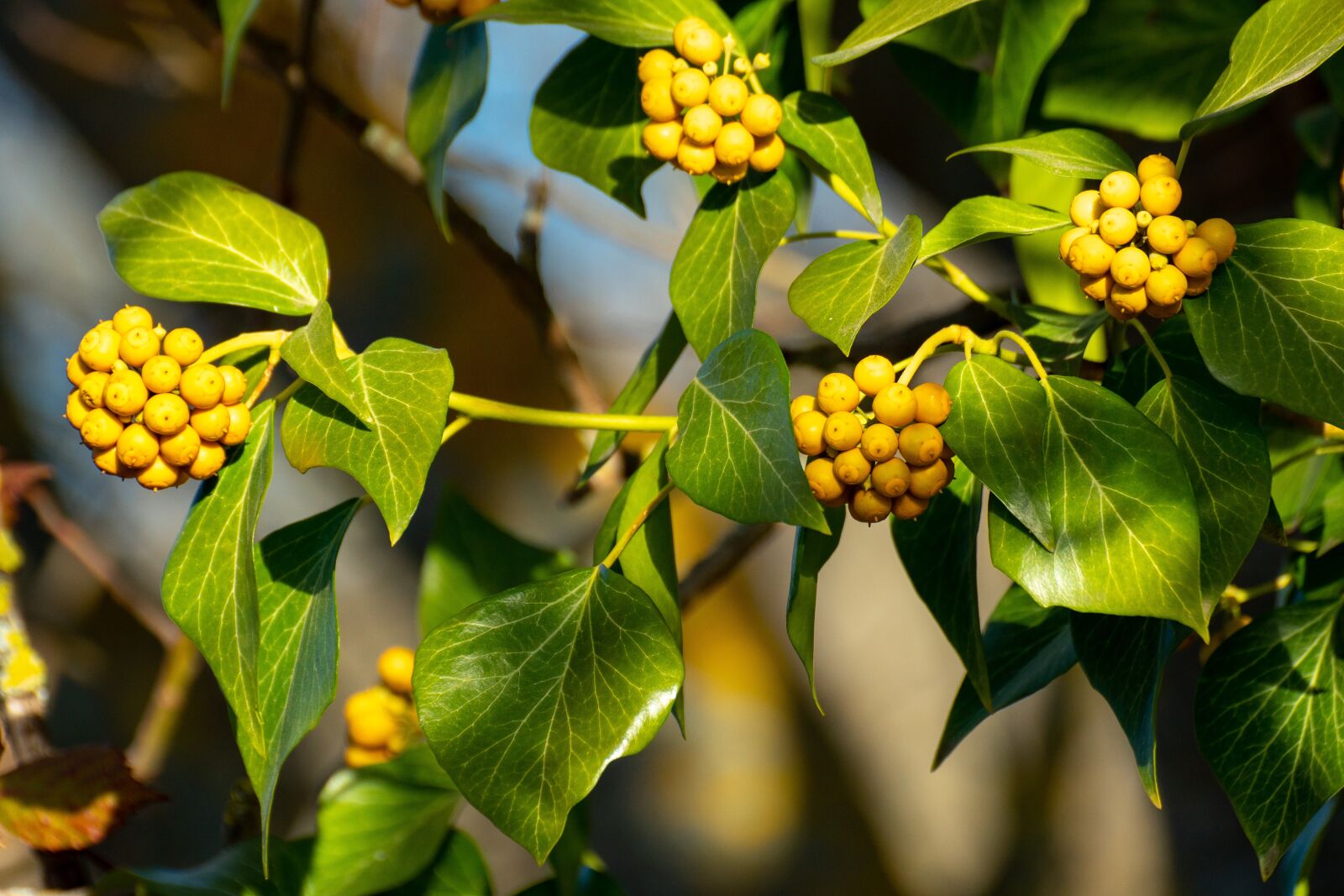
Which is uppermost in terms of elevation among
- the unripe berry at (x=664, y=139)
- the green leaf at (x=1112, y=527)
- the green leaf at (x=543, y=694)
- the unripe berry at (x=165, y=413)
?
the unripe berry at (x=664, y=139)

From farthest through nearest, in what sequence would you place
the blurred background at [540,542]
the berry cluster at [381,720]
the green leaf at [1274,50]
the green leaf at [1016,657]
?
the blurred background at [540,542]
the berry cluster at [381,720]
the green leaf at [1016,657]
the green leaf at [1274,50]

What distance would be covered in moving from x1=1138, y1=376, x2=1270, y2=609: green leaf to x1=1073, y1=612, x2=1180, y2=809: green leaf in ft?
0.10

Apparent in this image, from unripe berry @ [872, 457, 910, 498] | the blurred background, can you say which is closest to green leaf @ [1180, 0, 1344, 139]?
unripe berry @ [872, 457, 910, 498]

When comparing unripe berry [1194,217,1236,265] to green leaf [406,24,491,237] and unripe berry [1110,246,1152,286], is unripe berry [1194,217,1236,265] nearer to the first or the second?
unripe berry [1110,246,1152,286]

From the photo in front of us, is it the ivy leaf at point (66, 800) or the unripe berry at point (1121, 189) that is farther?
the ivy leaf at point (66, 800)

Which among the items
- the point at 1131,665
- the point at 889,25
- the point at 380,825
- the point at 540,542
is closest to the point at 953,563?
the point at 1131,665

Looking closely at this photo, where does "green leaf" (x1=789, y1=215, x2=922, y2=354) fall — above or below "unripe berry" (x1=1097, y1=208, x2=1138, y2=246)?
below

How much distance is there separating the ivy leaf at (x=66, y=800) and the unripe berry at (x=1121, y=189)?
1.39 ft

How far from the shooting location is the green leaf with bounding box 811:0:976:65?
0.93 feet

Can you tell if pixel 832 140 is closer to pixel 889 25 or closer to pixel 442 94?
pixel 889 25

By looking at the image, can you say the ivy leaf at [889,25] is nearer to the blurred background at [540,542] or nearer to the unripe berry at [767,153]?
the unripe berry at [767,153]

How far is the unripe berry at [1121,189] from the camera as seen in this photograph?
278 mm

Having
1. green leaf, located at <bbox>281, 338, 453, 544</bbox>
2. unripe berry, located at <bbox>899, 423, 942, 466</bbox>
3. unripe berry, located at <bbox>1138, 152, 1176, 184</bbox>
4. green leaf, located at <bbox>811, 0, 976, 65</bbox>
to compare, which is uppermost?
green leaf, located at <bbox>811, 0, 976, 65</bbox>

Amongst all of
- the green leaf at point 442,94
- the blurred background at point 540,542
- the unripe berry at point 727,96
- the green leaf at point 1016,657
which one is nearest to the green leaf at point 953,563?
the green leaf at point 1016,657
